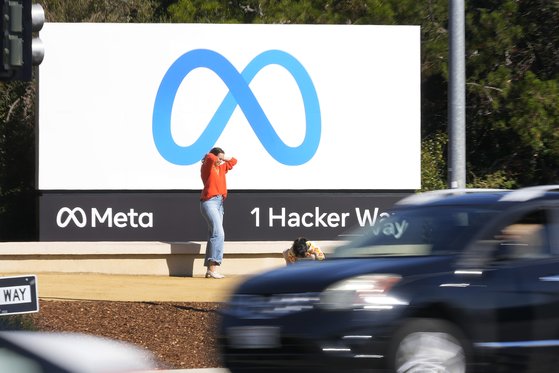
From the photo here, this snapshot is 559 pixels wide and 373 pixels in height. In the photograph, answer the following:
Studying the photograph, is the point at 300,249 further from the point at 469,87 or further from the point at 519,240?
the point at 469,87

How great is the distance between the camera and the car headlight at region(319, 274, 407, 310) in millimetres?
9438

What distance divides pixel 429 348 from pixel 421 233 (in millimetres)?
1284

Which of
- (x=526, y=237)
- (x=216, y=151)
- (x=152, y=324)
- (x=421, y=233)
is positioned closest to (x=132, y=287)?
(x=216, y=151)

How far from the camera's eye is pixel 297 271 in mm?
10078

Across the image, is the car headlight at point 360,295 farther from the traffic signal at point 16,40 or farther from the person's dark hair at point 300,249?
the person's dark hair at point 300,249

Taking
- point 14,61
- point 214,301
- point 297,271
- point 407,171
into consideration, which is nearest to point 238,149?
point 407,171

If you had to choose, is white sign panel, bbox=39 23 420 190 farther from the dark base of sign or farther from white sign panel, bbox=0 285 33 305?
white sign panel, bbox=0 285 33 305

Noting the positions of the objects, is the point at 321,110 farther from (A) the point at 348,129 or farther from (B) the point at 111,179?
(B) the point at 111,179

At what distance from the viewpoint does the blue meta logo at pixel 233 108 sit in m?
21.9

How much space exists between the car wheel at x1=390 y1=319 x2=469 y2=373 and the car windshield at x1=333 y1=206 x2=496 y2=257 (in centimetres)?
72

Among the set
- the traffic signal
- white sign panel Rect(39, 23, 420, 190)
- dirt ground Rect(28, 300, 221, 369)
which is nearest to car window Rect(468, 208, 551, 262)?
dirt ground Rect(28, 300, 221, 369)

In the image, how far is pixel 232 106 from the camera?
22.0 metres

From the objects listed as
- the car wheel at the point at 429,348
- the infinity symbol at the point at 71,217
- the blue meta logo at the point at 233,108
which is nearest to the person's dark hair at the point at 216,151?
the blue meta logo at the point at 233,108

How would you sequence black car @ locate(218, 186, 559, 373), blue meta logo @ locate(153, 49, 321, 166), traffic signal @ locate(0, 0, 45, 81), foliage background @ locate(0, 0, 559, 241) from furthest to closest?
1. foliage background @ locate(0, 0, 559, 241)
2. blue meta logo @ locate(153, 49, 321, 166)
3. traffic signal @ locate(0, 0, 45, 81)
4. black car @ locate(218, 186, 559, 373)
